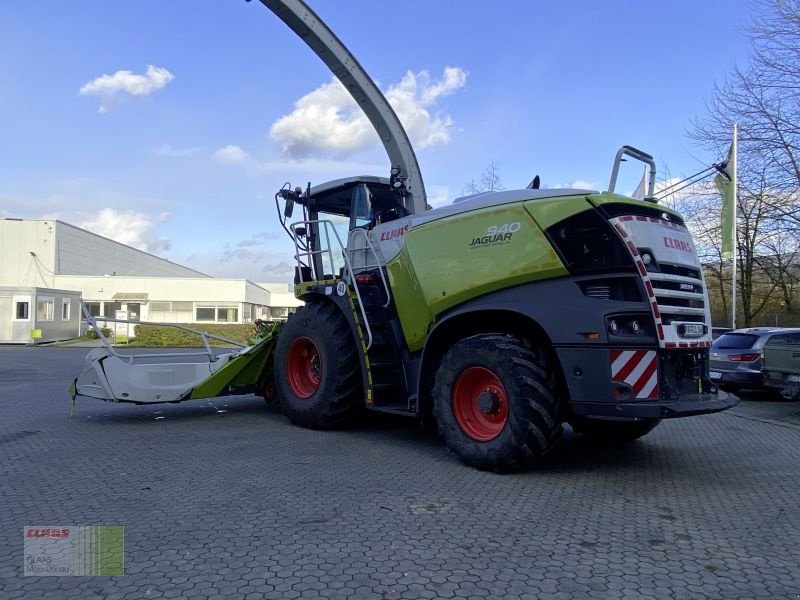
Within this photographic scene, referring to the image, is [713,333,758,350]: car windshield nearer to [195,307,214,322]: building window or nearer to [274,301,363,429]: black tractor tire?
[274,301,363,429]: black tractor tire

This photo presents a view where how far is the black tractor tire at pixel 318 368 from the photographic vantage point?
292 inches

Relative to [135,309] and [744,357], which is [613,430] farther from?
[135,309]

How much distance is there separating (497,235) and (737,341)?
951cm

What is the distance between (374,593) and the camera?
3.30 meters

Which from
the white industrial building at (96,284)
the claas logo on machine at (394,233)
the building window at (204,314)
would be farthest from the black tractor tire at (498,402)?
the building window at (204,314)

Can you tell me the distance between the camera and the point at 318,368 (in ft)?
27.0

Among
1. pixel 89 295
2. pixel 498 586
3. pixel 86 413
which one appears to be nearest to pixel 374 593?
pixel 498 586

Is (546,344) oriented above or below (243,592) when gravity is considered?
above

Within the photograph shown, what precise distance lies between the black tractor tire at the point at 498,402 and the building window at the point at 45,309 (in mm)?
30517

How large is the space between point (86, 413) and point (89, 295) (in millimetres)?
35767

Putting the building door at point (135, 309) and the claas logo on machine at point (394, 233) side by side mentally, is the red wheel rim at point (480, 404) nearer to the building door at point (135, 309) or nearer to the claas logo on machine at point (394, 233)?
the claas logo on machine at point (394, 233)

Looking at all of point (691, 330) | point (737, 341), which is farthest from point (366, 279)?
point (737, 341)

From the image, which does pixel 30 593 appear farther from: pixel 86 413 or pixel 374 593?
pixel 86 413

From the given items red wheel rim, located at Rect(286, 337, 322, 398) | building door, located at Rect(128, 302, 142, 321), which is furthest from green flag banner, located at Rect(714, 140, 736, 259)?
building door, located at Rect(128, 302, 142, 321)
